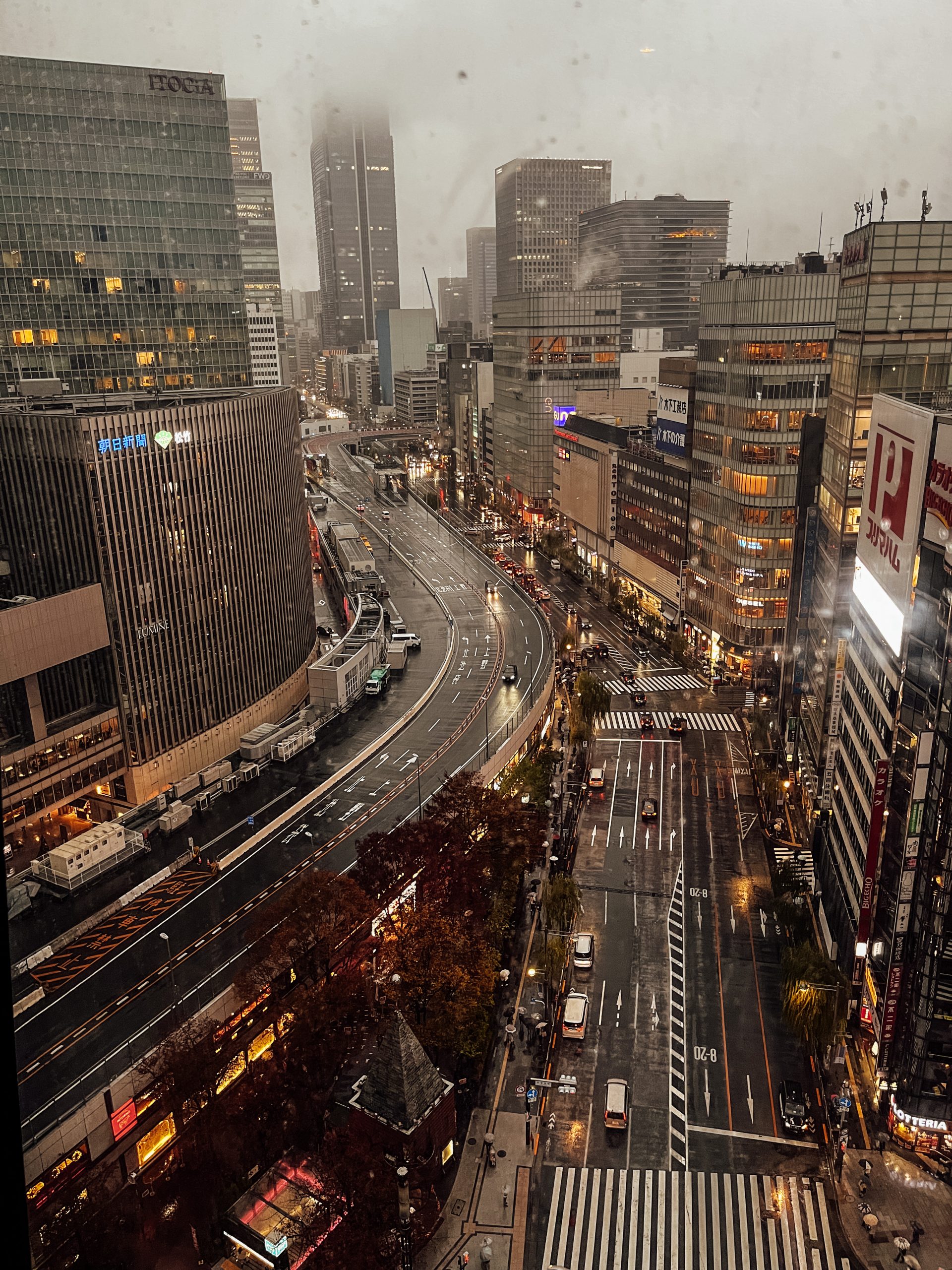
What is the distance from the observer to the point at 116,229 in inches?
2469

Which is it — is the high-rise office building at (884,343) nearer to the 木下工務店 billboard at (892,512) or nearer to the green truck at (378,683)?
the 木下工務店 billboard at (892,512)

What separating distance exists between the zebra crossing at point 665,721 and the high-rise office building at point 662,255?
379 ft

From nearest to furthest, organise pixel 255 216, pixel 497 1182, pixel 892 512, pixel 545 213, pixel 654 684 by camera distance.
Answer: pixel 497 1182, pixel 892 512, pixel 654 684, pixel 255 216, pixel 545 213

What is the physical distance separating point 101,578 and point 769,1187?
3756 cm

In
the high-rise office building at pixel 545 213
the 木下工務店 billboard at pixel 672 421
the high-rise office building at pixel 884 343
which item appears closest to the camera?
the high-rise office building at pixel 884 343

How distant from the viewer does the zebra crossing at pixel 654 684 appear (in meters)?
66.8

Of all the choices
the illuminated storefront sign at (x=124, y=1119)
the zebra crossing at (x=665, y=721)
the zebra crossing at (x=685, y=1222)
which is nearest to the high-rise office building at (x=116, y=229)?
the zebra crossing at (x=665, y=721)

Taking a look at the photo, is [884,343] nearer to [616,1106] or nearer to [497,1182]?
[616,1106]

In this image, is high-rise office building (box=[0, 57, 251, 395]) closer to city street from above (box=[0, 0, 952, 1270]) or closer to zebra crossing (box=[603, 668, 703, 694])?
city street from above (box=[0, 0, 952, 1270])

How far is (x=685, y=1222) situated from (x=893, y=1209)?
5.77 metres

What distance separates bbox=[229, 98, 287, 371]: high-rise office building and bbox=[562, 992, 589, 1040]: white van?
134m

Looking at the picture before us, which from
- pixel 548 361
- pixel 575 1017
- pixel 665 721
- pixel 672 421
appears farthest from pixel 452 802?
pixel 548 361

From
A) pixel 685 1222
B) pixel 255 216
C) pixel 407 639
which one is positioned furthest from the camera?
pixel 255 216

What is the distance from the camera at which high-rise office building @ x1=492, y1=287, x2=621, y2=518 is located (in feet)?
356
